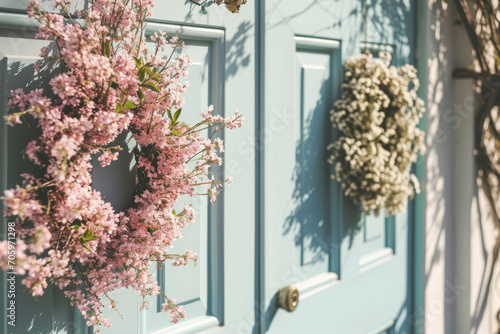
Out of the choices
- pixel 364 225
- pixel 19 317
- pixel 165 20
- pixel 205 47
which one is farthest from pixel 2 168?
pixel 364 225

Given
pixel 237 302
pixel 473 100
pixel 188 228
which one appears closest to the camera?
pixel 188 228

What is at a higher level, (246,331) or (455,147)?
(455,147)

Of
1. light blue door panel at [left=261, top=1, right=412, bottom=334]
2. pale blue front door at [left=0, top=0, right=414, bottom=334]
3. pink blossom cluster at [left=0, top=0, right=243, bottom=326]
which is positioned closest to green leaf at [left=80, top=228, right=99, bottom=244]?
pink blossom cluster at [left=0, top=0, right=243, bottom=326]

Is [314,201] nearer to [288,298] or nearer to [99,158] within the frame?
[288,298]

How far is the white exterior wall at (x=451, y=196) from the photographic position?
7.66 feet

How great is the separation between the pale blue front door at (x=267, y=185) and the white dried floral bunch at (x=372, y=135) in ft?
0.18

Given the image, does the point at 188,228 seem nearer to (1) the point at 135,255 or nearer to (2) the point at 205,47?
(1) the point at 135,255

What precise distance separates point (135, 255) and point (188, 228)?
0.34 meters

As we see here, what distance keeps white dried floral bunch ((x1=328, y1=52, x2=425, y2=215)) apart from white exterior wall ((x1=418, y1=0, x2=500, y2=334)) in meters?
0.41

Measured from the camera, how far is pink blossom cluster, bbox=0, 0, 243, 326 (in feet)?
3.10

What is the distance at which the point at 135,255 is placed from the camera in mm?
1099

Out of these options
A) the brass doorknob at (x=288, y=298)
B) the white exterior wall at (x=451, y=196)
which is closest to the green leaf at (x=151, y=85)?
the brass doorknob at (x=288, y=298)

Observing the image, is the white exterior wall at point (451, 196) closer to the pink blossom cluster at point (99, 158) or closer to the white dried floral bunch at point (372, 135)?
the white dried floral bunch at point (372, 135)

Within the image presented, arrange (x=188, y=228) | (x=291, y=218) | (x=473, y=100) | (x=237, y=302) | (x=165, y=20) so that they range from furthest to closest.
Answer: (x=473, y=100)
(x=291, y=218)
(x=237, y=302)
(x=188, y=228)
(x=165, y=20)
